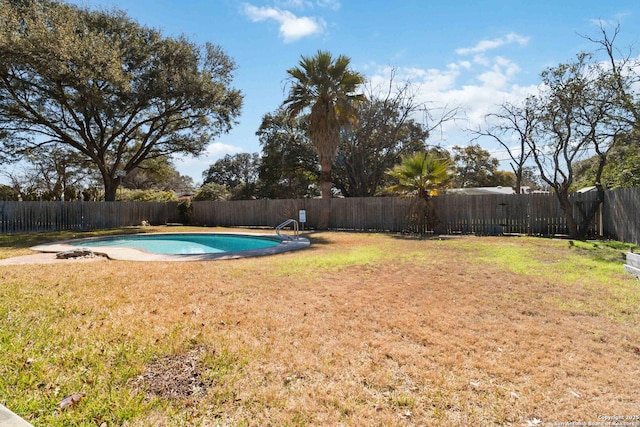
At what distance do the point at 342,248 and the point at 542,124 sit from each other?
30.5ft

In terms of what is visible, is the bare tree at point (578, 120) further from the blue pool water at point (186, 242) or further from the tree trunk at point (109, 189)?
the tree trunk at point (109, 189)

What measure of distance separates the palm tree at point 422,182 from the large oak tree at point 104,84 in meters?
10.2

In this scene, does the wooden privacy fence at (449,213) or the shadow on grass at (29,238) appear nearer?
the shadow on grass at (29,238)

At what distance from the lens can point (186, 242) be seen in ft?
44.4

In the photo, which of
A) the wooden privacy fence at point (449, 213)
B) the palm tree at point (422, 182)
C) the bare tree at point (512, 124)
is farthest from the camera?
the bare tree at point (512, 124)

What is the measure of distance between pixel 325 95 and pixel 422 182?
551 centimetres

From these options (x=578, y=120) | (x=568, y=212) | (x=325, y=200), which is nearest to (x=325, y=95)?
(x=325, y=200)

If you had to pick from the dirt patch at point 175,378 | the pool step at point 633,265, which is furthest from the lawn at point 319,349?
the pool step at point 633,265

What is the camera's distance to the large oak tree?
41.8 ft

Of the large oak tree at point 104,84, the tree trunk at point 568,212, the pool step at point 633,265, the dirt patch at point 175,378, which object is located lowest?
the dirt patch at point 175,378

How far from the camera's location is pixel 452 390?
2365 millimetres

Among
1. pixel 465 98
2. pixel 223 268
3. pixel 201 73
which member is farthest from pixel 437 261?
pixel 201 73

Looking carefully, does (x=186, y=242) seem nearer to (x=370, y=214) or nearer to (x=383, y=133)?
(x=370, y=214)

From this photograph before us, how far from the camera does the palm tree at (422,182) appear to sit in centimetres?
1271
